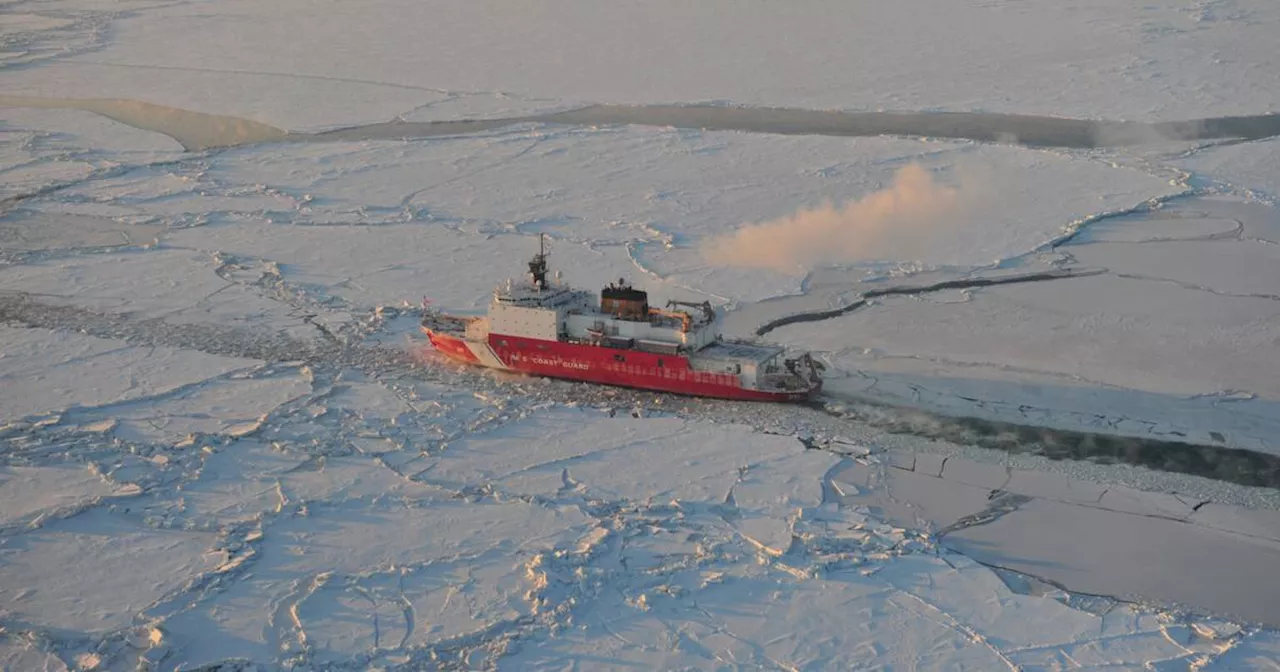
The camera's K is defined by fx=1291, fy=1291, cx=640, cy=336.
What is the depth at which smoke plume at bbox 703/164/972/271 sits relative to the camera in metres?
13.8

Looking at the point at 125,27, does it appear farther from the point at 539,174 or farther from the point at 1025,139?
the point at 1025,139

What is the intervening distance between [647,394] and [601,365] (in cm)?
48

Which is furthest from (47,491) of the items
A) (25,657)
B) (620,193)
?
(620,193)

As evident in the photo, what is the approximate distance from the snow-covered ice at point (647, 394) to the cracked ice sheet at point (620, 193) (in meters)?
0.08

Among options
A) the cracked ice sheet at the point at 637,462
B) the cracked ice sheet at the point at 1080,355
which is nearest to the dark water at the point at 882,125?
the cracked ice sheet at the point at 1080,355

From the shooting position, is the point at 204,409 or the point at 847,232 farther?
the point at 847,232

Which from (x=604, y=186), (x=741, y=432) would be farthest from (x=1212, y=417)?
(x=604, y=186)

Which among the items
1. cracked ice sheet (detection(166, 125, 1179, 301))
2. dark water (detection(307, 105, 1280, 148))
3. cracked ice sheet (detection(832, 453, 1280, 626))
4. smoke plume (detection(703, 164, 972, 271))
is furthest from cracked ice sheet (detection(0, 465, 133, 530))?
dark water (detection(307, 105, 1280, 148))

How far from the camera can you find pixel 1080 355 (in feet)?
37.0

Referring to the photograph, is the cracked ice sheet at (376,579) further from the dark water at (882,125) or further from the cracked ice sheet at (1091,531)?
the dark water at (882,125)

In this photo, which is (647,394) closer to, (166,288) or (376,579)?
(376,579)

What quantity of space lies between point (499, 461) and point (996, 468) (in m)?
3.61

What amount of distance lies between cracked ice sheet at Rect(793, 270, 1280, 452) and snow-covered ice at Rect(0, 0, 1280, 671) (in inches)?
1.9

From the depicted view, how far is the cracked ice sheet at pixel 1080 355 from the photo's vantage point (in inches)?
403
